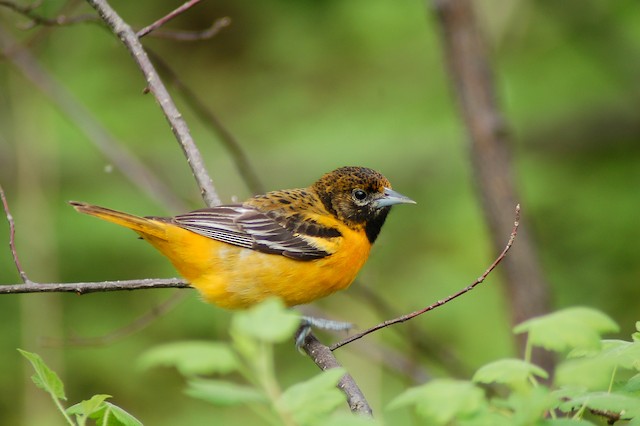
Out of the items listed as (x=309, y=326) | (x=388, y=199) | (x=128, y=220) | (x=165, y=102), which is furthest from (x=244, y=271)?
(x=388, y=199)

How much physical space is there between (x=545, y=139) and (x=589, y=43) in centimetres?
95

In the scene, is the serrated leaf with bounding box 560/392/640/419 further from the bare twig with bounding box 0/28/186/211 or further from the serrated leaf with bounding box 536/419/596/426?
the bare twig with bounding box 0/28/186/211

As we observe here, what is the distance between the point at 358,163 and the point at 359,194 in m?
2.98

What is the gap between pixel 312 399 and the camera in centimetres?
148

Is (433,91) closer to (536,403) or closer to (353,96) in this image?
(353,96)

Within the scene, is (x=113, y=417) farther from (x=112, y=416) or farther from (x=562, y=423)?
(x=562, y=423)

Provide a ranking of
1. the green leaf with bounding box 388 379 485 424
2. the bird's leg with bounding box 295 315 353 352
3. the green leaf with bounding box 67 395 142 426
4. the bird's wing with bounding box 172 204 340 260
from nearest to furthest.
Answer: the green leaf with bounding box 388 379 485 424 < the green leaf with bounding box 67 395 142 426 < the bird's leg with bounding box 295 315 353 352 < the bird's wing with bounding box 172 204 340 260

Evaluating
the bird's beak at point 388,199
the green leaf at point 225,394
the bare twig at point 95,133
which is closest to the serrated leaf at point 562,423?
the green leaf at point 225,394

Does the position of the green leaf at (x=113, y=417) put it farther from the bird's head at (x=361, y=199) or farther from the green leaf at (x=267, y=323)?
the bird's head at (x=361, y=199)

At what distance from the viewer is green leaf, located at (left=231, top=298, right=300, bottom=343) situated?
137cm

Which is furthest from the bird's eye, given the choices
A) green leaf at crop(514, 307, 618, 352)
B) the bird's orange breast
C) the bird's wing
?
green leaf at crop(514, 307, 618, 352)

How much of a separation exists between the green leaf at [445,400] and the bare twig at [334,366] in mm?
1307

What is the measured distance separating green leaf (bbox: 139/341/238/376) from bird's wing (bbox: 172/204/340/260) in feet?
9.96

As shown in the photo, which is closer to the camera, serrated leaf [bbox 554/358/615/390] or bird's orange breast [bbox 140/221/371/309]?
serrated leaf [bbox 554/358/615/390]
